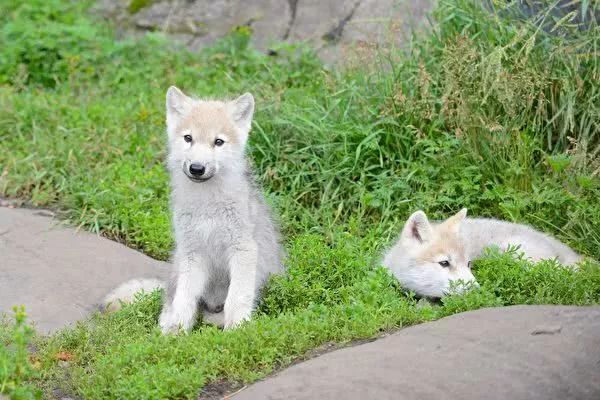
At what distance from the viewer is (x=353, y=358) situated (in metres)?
5.07

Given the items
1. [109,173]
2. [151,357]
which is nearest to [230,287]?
[151,357]

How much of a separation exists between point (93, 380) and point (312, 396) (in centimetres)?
139

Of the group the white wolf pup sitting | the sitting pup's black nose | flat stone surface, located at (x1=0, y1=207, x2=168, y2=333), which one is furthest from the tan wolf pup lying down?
flat stone surface, located at (x1=0, y1=207, x2=168, y2=333)

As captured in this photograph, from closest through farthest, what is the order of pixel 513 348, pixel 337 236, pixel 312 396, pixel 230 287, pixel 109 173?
pixel 312 396 → pixel 513 348 → pixel 230 287 → pixel 337 236 → pixel 109 173

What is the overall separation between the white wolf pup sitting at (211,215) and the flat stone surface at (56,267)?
31.0 inches

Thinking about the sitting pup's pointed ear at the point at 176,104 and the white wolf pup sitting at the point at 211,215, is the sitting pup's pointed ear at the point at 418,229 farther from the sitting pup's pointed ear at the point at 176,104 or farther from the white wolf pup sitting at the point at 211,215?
the sitting pup's pointed ear at the point at 176,104

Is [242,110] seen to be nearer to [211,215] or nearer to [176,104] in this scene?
[176,104]

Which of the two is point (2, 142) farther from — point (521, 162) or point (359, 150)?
point (521, 162)

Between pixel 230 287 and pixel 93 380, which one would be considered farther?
pixel 230 287

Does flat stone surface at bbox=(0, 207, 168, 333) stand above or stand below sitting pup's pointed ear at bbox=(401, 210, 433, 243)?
below

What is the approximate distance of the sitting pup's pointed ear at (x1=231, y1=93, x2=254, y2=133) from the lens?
21.3ft

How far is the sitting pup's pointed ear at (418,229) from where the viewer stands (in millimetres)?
6516

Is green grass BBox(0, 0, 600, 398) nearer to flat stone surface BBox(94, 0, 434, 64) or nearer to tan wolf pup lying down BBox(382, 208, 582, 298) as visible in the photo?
tan wolf pup lying down BBox(382, 208, 582, 298)

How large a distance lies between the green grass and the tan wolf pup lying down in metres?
0.18
